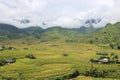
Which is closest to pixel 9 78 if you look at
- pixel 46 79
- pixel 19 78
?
pixel 19 78

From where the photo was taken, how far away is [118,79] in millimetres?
198375

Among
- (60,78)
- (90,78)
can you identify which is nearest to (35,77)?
(60,78)

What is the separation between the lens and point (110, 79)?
647 ft

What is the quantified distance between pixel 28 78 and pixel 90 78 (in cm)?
4380

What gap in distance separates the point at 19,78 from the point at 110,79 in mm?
63264

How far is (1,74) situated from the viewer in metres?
198

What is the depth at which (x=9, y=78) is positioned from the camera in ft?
628

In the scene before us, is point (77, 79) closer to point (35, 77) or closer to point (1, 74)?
point (35, 77)

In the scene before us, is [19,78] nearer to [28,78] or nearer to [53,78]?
[28,78]

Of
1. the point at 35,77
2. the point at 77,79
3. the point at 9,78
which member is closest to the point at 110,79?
the point at 77,79

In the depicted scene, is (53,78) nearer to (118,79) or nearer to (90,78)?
(90,78)

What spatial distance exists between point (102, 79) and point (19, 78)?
57.8 m

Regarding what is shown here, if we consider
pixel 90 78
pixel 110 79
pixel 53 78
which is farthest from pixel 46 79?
pixel 110 79

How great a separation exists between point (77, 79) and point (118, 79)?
95.2ft
